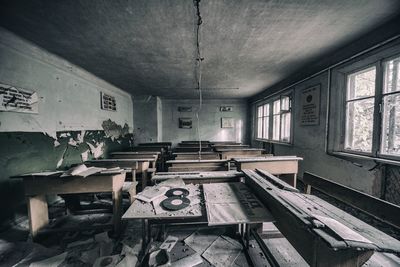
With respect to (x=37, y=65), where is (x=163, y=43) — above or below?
above

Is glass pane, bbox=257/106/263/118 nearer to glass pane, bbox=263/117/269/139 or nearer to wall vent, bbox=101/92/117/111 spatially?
glass pane, bbox=263/117/269/139

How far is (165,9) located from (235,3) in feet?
2.61

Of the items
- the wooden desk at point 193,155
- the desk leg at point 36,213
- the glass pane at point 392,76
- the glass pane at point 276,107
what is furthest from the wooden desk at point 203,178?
the glass pane at point 276,107

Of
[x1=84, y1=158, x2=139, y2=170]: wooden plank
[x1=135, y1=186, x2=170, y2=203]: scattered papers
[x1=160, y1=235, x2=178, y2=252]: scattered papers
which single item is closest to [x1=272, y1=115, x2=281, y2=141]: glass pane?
[x1=84, y1=158, x2=139, y2=170]: wooden plank

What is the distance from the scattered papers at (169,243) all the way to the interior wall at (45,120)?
7.57 ft

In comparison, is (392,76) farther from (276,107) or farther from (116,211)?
(116,211)

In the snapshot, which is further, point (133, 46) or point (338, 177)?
point (338, 177)

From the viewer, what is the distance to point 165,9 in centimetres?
189

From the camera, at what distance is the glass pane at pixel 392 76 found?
233cm

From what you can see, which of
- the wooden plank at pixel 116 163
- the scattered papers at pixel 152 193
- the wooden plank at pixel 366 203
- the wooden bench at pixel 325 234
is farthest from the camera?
the wooden plank at pixel 116 163

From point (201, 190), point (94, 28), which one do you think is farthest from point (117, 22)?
point (201, 190)

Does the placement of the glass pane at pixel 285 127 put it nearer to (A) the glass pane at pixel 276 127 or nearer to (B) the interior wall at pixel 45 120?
(A) the glass pane at pixel 276 127

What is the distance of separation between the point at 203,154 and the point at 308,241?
313 cm

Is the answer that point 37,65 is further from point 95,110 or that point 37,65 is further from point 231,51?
point 231,51
